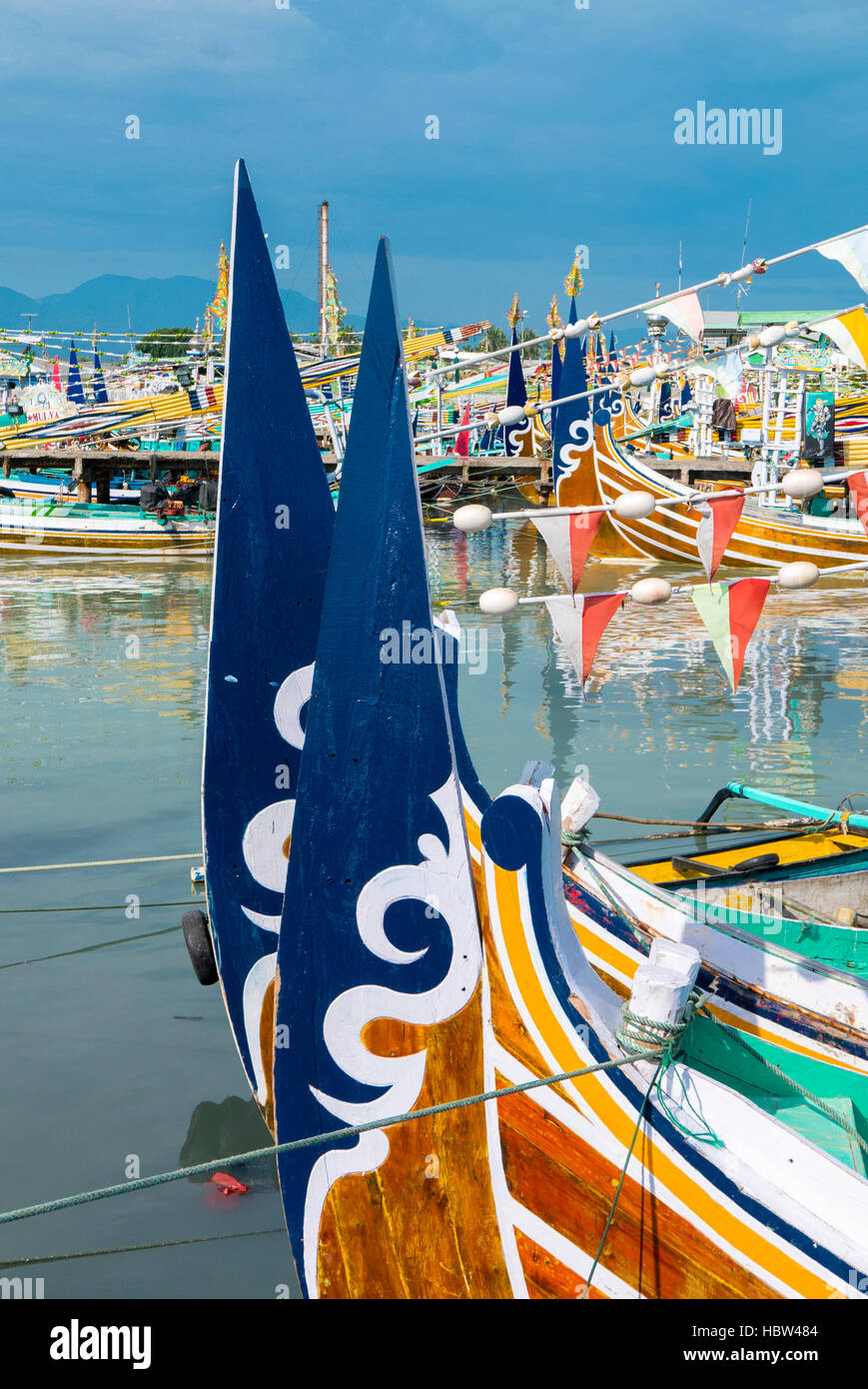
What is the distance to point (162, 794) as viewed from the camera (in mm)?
11617

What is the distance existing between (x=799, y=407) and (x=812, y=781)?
19.2 meters

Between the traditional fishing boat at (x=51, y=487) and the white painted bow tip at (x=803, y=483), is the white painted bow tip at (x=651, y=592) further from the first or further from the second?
the traditional fishing boat at (x=51, y=487)

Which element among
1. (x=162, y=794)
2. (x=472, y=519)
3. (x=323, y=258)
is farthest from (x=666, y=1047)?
(x=323, y=258)

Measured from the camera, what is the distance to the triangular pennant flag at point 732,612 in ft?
21.8

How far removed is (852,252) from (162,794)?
782 cm

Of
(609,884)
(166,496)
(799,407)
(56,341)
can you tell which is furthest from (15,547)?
(609,884)

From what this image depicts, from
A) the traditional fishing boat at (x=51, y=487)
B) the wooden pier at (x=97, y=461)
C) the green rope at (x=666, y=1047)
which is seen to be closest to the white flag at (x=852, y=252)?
the green rope at (x=666, y=1047)

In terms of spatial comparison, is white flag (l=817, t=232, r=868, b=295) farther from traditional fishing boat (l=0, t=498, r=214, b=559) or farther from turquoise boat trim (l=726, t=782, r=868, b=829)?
traditional fishing boat (l=0, t=498, r=214, b=559)

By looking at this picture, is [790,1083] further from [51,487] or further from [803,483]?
[51,487]

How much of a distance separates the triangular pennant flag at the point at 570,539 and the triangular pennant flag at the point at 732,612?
2.38 feet

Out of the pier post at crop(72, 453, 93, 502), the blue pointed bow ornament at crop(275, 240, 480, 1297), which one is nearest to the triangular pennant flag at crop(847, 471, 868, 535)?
the blue pointed bow ornament at crop(275, 240, 480, 1297)

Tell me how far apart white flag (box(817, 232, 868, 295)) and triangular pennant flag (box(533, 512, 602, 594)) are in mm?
1825
